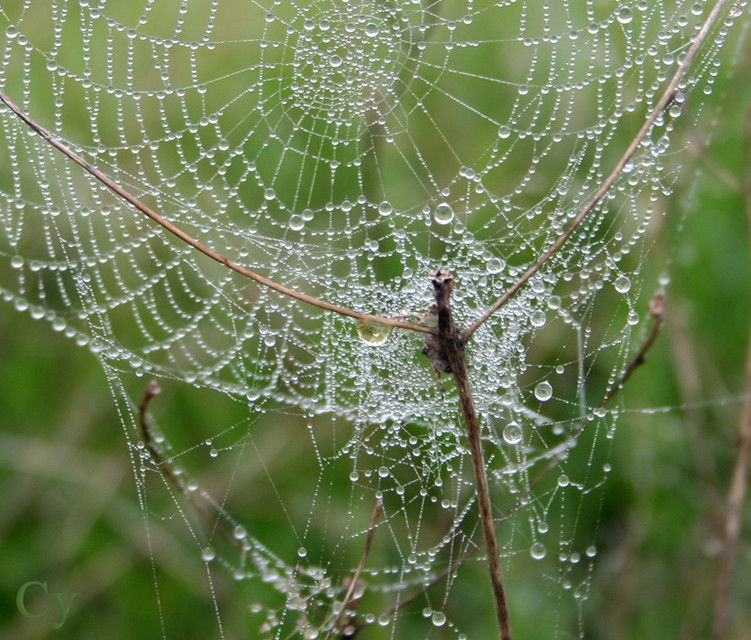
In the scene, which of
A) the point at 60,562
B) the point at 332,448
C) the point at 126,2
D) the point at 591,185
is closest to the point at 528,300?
the point at 591,185

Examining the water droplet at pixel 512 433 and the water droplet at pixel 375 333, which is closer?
the water droplet at pixel 375 333

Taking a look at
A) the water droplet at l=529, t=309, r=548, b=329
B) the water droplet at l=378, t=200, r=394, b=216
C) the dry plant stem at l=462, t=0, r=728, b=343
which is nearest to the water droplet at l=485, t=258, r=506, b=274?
the water droplet at l=529, t=309, r=548, b=329

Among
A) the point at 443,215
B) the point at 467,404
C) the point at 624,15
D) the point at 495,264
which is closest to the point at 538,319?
the point at 495,264

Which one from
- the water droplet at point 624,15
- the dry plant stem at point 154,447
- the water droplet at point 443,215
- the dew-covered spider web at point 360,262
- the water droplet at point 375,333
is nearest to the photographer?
the dry plant stem at point 154,447

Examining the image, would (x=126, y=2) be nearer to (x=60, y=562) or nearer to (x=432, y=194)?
(x=432, y=194)

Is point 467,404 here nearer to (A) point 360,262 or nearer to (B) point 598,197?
(B) point 598,197

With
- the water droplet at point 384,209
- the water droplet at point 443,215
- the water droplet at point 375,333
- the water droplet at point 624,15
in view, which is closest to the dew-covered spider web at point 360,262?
the water droplet at point 624,15

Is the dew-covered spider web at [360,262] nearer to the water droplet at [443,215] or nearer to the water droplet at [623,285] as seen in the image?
the water droplet at [623,285]
